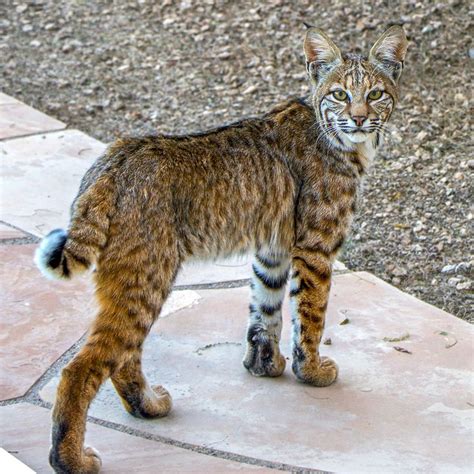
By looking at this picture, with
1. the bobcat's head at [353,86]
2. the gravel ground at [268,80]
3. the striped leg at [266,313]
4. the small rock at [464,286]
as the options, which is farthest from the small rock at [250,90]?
the striped leg at [266,313]

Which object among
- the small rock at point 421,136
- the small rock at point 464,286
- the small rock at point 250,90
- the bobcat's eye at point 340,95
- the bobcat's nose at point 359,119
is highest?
the bobcat's eye at point 340,95

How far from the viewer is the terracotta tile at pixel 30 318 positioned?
4.81m

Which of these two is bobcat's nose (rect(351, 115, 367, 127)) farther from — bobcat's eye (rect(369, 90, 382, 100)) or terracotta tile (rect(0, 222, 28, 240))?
terracotta tile (rect(0, 222, 28, 240))

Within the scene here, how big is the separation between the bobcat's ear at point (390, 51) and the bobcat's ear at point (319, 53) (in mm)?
160

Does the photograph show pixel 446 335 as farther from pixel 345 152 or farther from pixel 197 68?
pixel 197 68

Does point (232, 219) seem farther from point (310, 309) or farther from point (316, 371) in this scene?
point (316, 371)

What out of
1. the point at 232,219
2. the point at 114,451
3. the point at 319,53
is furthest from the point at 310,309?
the point at 319,53

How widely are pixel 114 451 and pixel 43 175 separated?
9.09 ft

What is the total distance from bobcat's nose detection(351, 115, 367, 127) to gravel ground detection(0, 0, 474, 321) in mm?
1194

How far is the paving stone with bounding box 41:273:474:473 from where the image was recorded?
4.32 metres

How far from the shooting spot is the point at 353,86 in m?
4.81

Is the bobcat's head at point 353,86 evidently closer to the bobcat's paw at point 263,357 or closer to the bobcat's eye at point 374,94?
the bobcat's eye at point 374,94

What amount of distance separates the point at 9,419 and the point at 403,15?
15.5 feet

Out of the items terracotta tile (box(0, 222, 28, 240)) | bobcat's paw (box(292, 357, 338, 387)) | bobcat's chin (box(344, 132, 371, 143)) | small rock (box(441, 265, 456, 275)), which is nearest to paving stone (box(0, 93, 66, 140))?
terracotta tile (box(0, 222, 28, 240))
